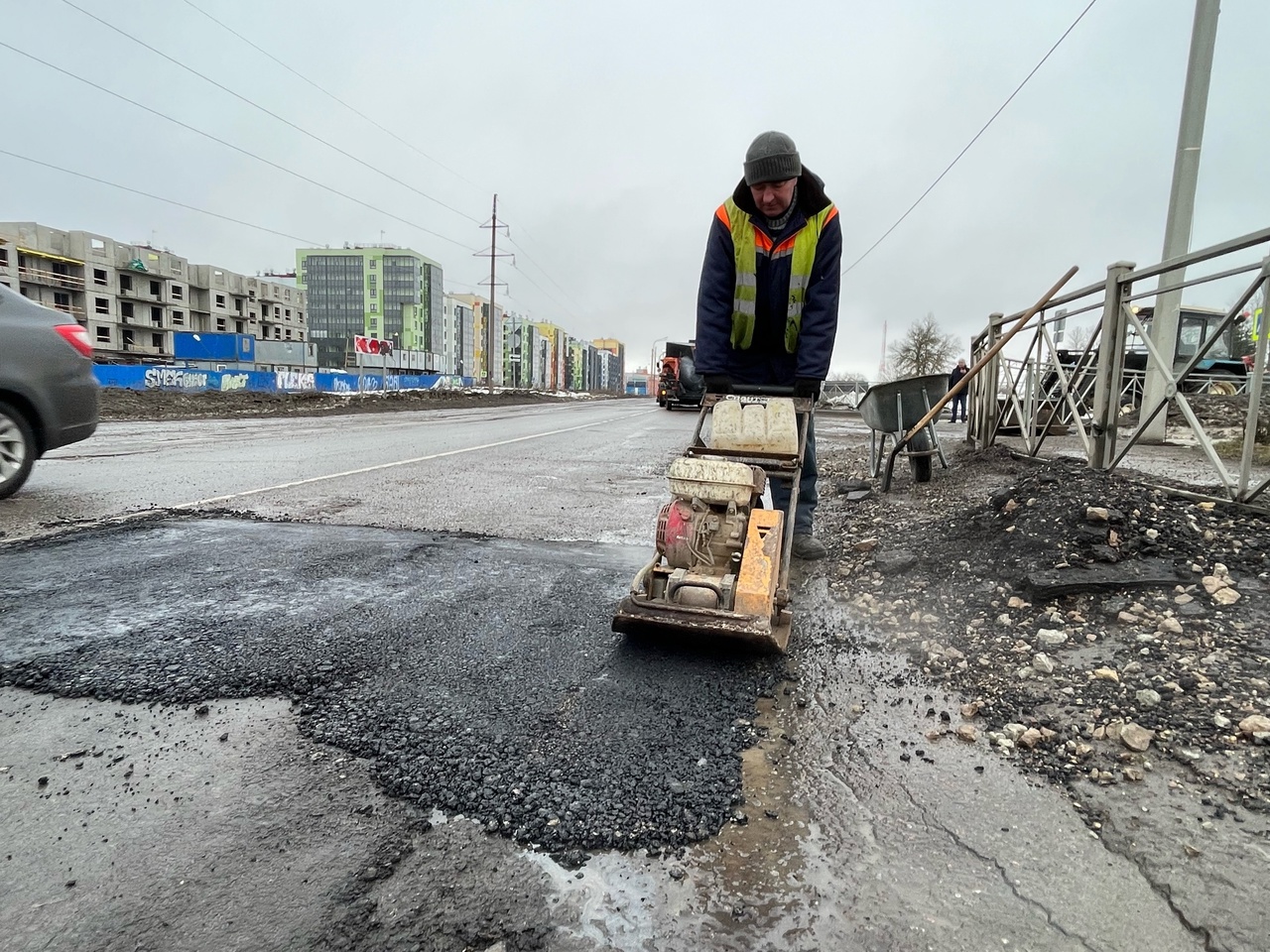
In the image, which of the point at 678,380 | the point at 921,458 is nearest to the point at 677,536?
the point at 921,458

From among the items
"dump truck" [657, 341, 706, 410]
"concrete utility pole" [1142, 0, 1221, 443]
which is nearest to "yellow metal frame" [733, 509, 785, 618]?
"concrete utility pole" [1142, 0, 1221, 443]

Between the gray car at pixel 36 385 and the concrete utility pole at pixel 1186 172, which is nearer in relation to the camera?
the gray car at pixel 36 385

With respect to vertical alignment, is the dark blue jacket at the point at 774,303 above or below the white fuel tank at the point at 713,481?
above

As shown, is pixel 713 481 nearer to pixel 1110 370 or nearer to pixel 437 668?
pixel 437 668

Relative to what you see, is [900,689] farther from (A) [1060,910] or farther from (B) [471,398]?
(B) [471,398]

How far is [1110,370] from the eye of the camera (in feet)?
16.1

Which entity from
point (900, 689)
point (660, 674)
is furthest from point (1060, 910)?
point (660, 674)

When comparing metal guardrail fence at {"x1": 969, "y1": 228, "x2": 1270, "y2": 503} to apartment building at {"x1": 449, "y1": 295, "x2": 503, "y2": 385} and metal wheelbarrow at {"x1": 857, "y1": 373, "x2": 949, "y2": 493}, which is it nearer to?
metal wheelbarrow at {"x1": 857, "y1": 373, "x2": 949, "y2": 493}

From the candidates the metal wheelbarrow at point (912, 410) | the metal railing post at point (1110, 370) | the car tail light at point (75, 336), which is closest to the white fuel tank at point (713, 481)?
the metal railing post at point (1110, 370)

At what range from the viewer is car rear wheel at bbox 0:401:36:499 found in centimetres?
517

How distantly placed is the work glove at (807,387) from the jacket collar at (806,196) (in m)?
0.86

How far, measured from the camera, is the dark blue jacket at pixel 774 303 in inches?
141

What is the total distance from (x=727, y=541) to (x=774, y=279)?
1.62 metres

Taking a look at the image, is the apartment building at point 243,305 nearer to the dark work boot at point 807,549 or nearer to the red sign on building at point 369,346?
the red sign on building at point 369,346
